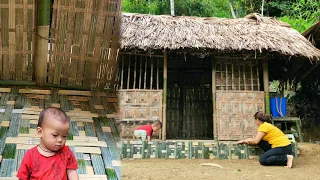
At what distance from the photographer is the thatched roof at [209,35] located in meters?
6.56

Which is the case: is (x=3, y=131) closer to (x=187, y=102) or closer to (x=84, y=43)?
(x=84, y=43)

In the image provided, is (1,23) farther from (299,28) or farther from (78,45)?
(299,28)

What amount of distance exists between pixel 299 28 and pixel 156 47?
7535 mm

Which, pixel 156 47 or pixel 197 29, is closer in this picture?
pixel 156 47

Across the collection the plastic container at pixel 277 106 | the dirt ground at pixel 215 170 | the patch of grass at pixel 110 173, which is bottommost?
the dirt ground at pixel 215 170

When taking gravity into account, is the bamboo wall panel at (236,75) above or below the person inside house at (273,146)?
above

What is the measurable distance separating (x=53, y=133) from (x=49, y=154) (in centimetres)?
17

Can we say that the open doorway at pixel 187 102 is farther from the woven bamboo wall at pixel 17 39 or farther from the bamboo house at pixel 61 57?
the woven bamboo wall at pixel 17 39

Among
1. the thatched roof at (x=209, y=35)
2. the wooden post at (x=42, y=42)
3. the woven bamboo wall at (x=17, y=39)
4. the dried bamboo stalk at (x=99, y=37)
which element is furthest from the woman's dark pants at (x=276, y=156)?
the woven bamboo wall at (x=17, y=39)

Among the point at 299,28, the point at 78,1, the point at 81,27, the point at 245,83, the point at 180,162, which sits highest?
the point at 299,28

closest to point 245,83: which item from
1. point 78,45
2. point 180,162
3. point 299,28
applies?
point 180,162

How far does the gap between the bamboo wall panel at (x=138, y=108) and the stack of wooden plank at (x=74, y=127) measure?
2.38m

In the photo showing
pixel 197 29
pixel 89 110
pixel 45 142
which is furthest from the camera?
pixel 197 29

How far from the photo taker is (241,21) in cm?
765
